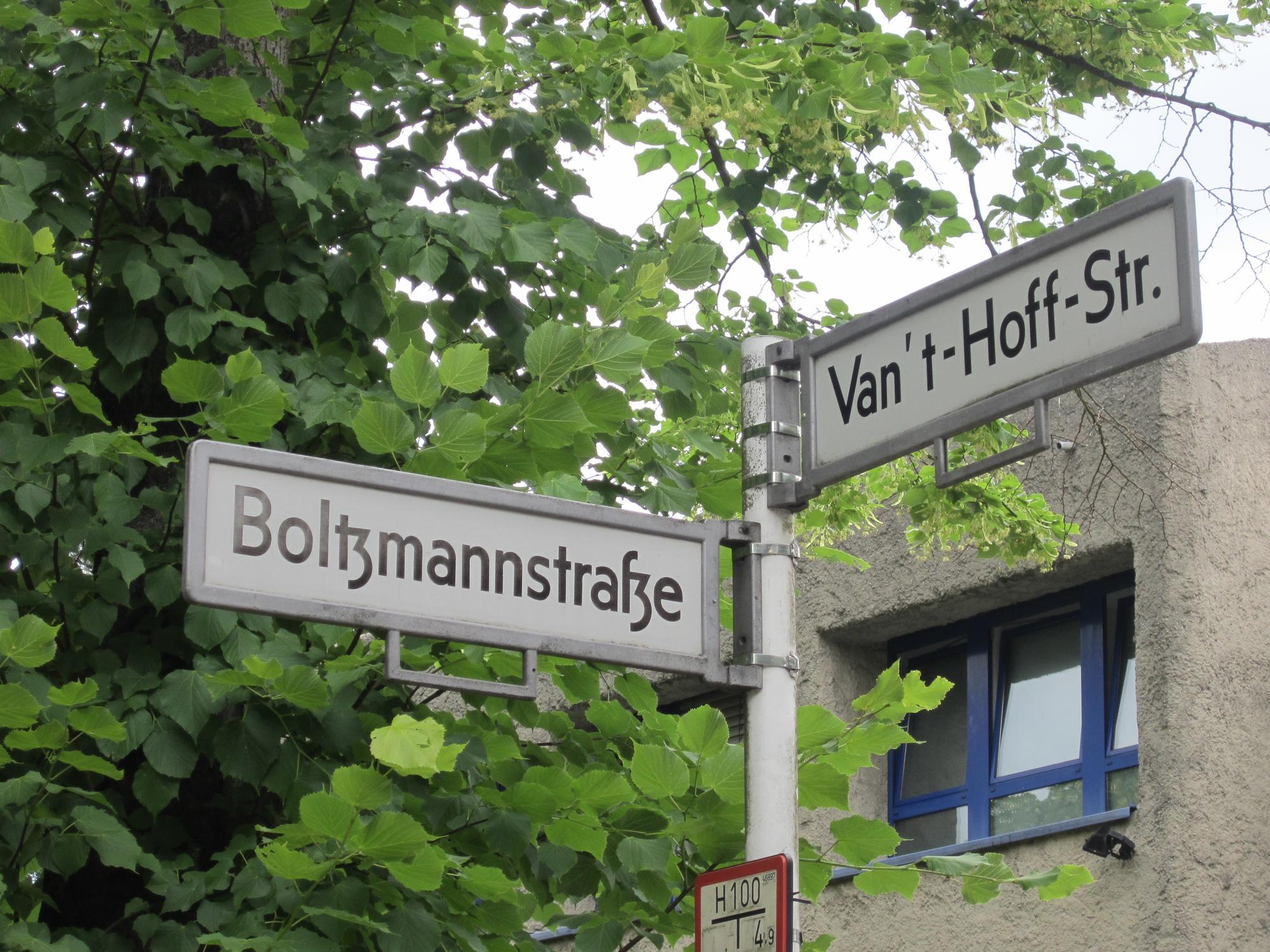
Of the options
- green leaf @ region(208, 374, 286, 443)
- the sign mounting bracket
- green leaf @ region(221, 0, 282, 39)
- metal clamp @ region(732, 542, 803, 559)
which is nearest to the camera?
the sign mounting bracket

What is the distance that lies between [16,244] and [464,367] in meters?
1.14

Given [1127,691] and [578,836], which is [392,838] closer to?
[578,836]

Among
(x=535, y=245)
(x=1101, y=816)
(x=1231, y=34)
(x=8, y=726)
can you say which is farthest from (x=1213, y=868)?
(x=8, y=726)

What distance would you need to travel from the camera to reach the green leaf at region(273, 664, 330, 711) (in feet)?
13.0

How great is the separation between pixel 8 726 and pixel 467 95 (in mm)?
2285

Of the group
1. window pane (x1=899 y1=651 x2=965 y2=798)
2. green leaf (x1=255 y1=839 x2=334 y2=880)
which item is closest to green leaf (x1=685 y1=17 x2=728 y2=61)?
green leaf (x1=255 y1=839 x2=334 y2=880)

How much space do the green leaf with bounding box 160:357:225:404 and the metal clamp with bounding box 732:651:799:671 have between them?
162 centimetres

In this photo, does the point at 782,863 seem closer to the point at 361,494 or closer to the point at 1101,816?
the point at 361,494

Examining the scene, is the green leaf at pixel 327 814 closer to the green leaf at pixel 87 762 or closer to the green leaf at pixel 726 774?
the green leaf at pixel 87 762

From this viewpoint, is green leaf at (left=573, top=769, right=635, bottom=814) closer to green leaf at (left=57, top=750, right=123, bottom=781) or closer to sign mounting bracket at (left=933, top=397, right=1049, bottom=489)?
green leaf at (left=57, top=750, right=123, bottom=781)

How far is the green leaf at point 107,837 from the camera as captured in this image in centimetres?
405

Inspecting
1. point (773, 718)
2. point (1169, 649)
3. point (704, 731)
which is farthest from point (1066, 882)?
point (1169, 649)

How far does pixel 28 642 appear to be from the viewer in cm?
378

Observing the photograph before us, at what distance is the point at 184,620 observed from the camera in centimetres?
438
